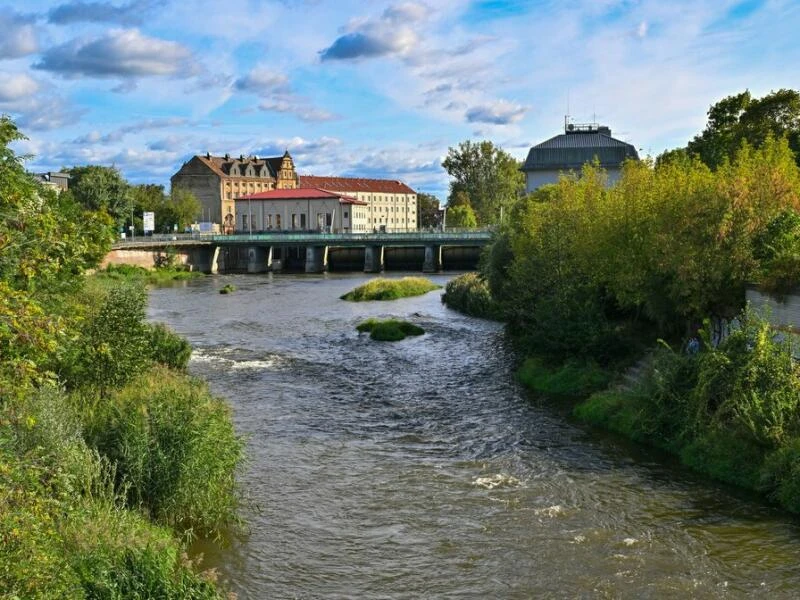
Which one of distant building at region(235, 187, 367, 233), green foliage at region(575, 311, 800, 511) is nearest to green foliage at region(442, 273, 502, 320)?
green foliage at region(575, 311, 800, 511)

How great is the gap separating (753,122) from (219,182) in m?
123

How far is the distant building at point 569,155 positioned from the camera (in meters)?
90.8

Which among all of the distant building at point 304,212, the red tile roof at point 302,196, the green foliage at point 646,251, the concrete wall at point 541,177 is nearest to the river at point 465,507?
the green foliage at point 646,251

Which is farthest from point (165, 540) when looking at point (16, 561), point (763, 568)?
point (763, 568)

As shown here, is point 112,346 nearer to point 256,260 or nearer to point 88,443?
point 88,443

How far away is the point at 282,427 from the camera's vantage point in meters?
23.8

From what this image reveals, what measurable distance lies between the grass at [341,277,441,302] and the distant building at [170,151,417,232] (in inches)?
2683

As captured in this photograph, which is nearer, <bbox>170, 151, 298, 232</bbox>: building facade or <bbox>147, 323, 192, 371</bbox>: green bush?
<bbox>147, 323, 192, 371</bbox>: green bush

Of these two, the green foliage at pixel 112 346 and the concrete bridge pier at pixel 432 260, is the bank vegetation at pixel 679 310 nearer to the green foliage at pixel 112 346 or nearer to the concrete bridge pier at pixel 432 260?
the green foliage at pixel 112 346

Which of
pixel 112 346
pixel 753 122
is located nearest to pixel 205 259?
pixel 753 122

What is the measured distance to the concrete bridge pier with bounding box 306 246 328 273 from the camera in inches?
4188

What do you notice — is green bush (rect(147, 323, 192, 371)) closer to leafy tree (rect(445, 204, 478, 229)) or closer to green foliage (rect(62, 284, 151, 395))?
green foliage (rect(62, 284, 151, 395))

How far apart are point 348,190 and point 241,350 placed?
128m

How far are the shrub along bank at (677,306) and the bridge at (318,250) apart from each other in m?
66.8
